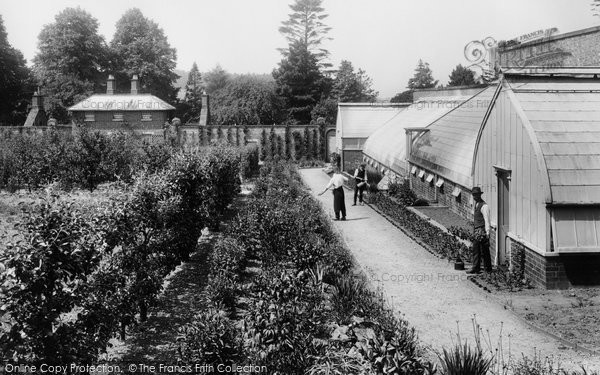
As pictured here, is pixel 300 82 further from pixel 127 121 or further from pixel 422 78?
pixel 422 78

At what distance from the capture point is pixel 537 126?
1161 cm

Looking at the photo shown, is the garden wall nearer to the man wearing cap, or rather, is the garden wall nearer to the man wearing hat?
the man wearing cap

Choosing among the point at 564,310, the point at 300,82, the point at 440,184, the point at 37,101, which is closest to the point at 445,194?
the point at 440,184

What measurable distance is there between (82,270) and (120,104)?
146 feet

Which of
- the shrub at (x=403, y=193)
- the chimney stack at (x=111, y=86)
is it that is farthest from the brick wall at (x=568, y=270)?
the chimney stack at (x=111, y=86)

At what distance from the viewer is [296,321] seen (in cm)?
789

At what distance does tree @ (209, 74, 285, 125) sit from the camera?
2411 inches

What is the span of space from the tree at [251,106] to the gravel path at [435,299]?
145 feet

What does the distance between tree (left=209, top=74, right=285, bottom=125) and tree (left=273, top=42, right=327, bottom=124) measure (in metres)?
1.61

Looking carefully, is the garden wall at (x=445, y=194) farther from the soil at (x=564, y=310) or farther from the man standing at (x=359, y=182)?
the soil at (x=564, y=310)

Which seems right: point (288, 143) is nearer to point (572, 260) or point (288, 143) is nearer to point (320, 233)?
point (320, 233)

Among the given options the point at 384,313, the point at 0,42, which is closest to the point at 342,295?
the point at 384,313

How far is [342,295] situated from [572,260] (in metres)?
4.64

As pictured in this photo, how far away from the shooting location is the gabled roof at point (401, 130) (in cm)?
2729
